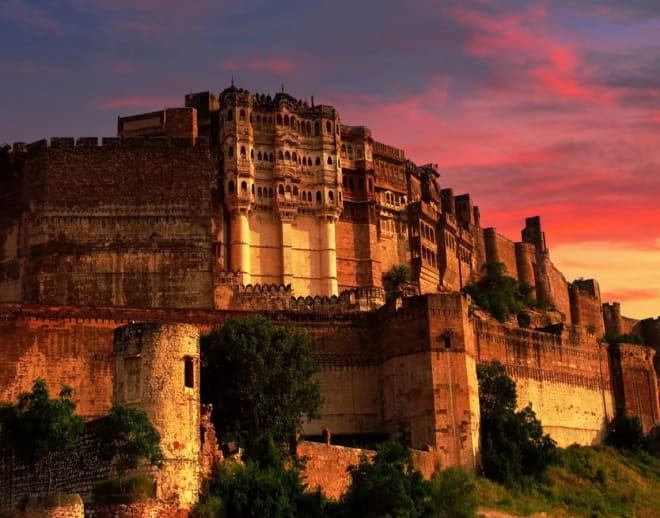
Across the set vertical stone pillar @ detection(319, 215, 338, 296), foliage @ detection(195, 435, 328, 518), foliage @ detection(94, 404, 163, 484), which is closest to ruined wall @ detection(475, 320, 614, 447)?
vertical stone pillar @ detection(319, 215, 338, 296)

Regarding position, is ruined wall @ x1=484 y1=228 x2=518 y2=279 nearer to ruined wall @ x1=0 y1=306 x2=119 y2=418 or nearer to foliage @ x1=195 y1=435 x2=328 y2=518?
ruined wall @ x1=0 y1=306 x2=119 y2=418

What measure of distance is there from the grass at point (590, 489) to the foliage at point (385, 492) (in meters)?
7.42

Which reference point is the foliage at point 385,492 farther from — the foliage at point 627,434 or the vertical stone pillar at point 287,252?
the vertical stone pillar at point 287,252

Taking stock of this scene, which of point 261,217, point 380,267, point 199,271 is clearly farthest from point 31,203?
point 380,267

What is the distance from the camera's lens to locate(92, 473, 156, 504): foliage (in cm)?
3075

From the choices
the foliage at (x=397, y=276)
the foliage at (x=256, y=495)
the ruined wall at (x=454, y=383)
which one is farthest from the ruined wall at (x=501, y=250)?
the foliage at (x=256, y=495)

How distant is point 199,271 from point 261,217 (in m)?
9.54

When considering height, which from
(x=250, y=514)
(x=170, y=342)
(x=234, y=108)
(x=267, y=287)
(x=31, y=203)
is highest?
(x=234, y=108)

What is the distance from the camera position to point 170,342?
32062 millimetres

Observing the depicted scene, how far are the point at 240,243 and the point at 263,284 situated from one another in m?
4.88

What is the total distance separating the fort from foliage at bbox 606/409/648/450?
0.66 meters

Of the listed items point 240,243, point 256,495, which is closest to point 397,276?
point 240,243

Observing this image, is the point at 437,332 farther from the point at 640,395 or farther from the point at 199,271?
the point at 640,395

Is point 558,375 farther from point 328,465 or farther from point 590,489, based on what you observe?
point 328,465
